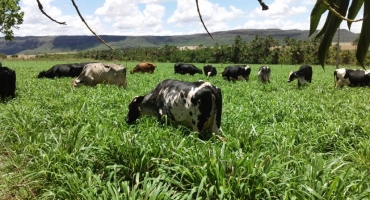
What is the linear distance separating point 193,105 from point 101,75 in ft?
21.7

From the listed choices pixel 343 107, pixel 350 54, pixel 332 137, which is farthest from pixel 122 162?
pixel 350 54

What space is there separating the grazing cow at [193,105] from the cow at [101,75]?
552 centimetres

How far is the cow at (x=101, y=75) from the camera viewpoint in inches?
417

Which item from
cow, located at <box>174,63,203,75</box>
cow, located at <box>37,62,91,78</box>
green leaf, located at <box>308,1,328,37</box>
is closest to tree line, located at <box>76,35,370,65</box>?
cow, located at <box>174,63,203,75</box>

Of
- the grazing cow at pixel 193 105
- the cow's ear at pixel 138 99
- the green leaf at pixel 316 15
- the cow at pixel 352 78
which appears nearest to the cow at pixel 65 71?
the cow's ear at pixel 138 99

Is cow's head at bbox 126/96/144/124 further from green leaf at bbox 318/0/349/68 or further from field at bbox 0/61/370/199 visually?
green leaf at bbox 318/0/349/68

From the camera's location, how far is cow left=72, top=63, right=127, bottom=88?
1059 cm

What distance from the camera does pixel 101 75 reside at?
10.8 m

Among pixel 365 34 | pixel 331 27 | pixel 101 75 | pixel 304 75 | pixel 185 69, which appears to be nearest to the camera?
pixel 365 34

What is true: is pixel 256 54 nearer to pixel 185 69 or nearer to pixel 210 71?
pixel 185 69

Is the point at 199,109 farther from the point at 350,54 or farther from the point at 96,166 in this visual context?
the point at 350,54

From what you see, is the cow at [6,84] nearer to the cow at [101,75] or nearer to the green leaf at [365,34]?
the cow at [101,75]

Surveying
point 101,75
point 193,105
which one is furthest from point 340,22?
point 101,75

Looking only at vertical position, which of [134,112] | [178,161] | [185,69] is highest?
[185,69]
